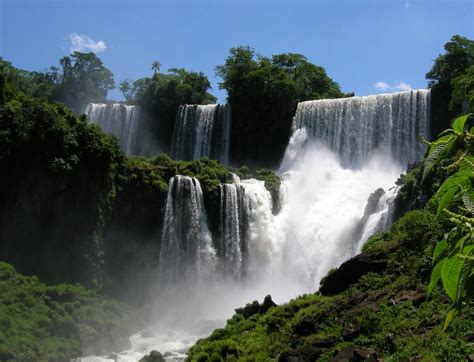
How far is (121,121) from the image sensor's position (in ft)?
154

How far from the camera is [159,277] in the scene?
30344mm

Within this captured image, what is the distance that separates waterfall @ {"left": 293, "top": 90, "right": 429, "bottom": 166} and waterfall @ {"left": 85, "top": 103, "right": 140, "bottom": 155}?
15.4 meters

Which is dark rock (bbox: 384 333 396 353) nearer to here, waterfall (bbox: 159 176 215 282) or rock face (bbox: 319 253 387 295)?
rock face (bbox: 319 253 387 295)

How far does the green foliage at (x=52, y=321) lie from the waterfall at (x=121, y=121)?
22374mm

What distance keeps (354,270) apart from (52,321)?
503 inches

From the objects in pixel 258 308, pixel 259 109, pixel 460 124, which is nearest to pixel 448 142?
pixel 460 124

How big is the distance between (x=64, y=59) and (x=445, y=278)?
67745 mm

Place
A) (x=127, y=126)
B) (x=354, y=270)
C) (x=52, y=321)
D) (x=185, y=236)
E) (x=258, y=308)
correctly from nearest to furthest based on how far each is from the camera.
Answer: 1. (x=354, y=270)
2. (x=258, y=308)
3. (x=52, y=321)
4. (x=185, y=236)
5. (x=127, y=126)

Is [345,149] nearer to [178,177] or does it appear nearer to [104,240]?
[178,177]

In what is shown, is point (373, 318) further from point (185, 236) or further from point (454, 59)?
point (454, 59)

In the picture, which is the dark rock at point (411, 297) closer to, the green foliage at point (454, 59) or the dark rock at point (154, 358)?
the dark rock at point (154, 358)

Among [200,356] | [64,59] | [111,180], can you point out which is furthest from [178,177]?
[64,59]

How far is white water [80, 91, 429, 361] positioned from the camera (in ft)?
93.0

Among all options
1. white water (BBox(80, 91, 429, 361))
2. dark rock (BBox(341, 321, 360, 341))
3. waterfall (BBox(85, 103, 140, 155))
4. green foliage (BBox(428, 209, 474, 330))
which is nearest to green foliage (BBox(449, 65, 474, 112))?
white water (BBox(80, 91, 429, 361))
